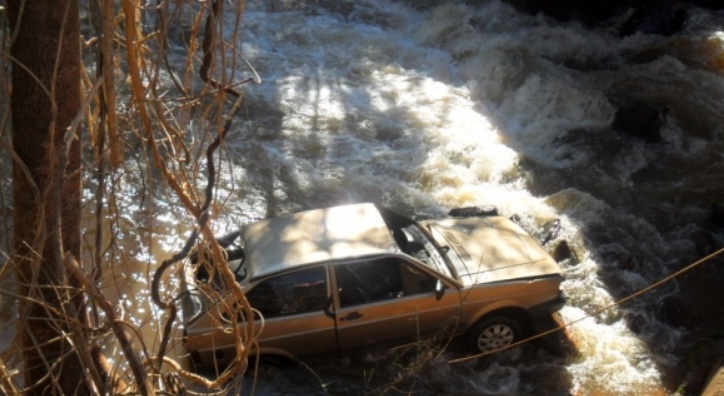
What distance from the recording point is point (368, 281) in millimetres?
6910

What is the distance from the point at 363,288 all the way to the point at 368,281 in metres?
0.08

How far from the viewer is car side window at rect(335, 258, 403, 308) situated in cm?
681

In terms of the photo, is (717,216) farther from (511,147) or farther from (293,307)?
(293,307)

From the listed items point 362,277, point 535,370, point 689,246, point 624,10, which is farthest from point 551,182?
point 624,10

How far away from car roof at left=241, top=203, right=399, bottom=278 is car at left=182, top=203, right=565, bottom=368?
0.01m

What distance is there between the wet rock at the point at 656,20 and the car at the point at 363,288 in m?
10.5

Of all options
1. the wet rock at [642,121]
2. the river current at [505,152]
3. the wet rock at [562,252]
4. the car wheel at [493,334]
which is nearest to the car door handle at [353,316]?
the river current at [505,152]

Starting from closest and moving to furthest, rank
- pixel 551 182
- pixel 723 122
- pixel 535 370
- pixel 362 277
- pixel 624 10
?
1. pixel 362 277
2. pixel 535 370
3. pixel 551 182
4. pixel 723 122
5. pixel 624 10

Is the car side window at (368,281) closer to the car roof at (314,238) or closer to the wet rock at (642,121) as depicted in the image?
the car roof at (314,238)

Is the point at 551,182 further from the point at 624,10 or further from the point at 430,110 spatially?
the point at 624,10

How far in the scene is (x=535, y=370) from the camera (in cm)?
744

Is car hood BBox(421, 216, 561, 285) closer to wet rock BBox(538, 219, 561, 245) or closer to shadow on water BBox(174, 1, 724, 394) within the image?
shadow on water BBox(174, 1, 724, 394)

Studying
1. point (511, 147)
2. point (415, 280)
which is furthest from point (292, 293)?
point (511, 147)

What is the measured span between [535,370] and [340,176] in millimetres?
4581
